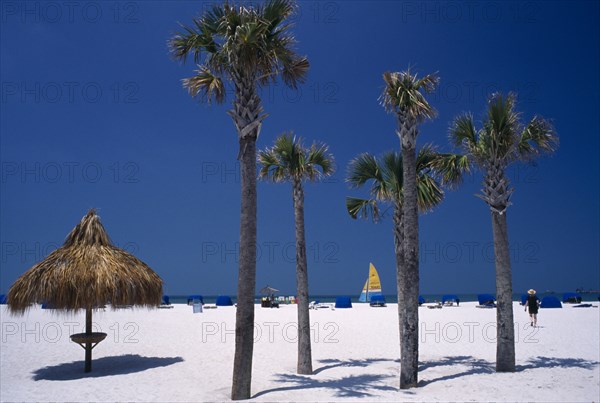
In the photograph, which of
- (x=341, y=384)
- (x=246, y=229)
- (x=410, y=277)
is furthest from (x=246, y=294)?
(x=410, y=277)

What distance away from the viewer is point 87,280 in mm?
12219

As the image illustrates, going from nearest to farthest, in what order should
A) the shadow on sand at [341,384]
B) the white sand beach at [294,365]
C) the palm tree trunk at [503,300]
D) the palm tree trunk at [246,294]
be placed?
the palm tree trunk at [246,294] < the white sand beach at [294,365] < the shadow on sand at [341,384] < the palm tree trunk at [503,300]

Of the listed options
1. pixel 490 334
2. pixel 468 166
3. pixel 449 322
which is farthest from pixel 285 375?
pixel 449 322

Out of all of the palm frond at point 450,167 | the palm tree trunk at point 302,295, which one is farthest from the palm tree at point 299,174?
the palm frond at point 450,167

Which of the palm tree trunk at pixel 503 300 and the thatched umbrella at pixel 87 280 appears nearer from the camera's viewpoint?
the palm tree trunk at pixel 503 300

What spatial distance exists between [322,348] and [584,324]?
1479 centimetres

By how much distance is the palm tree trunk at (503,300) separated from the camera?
11789 mm

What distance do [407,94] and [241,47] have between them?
13.1ft

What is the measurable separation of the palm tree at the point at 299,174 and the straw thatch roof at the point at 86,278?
173 inches

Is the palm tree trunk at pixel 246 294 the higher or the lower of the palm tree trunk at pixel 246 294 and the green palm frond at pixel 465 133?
the lower

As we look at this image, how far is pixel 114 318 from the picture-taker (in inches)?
1094

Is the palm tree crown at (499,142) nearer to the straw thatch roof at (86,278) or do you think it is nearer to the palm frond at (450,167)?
the palm frond at (450,167)

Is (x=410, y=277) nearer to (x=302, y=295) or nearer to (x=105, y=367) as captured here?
(x=302, y=295)

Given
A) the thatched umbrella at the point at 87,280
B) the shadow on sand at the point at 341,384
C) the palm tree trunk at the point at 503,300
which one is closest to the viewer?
the shadow on sand at the point at 341,384
